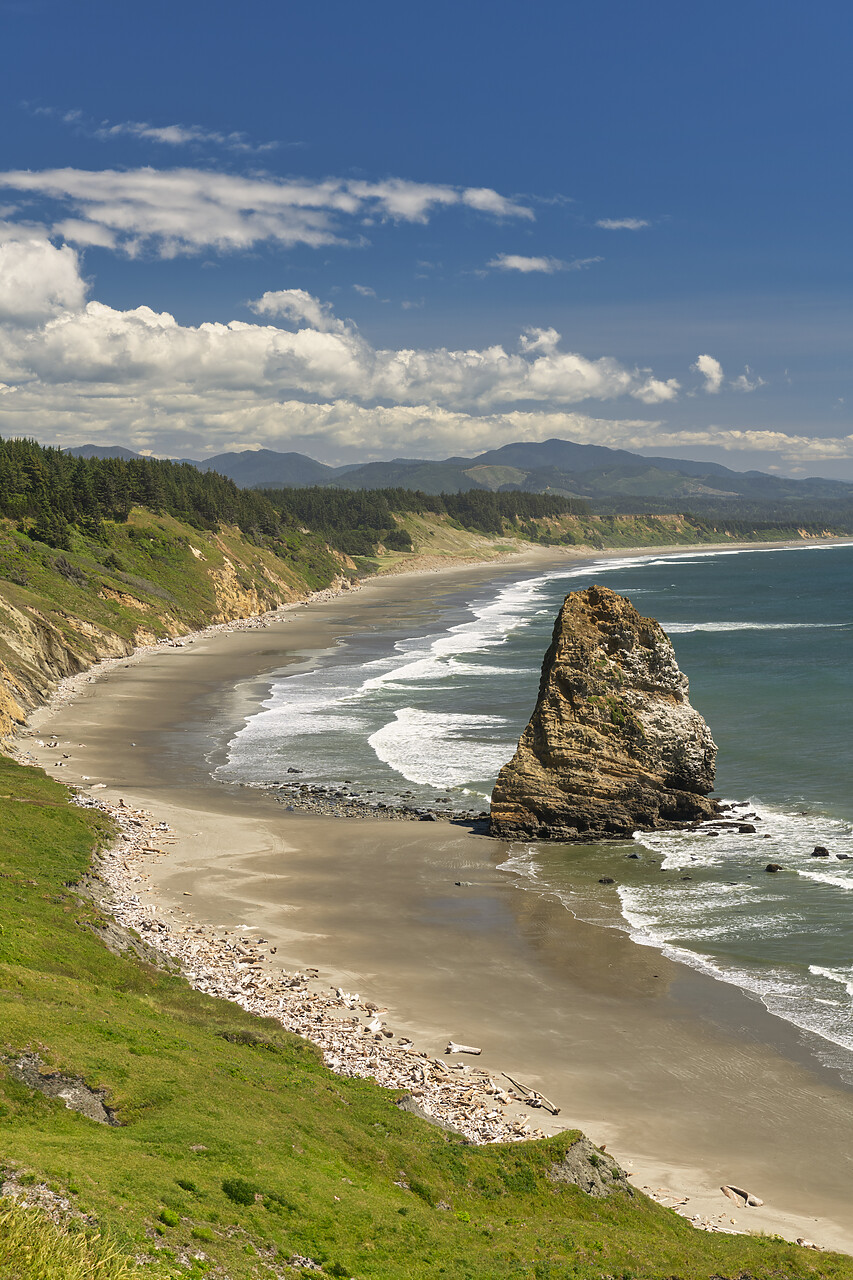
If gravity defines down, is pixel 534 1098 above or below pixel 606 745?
below

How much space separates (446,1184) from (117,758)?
3770cm

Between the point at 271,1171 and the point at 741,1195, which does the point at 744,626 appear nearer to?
the point at 741,1195

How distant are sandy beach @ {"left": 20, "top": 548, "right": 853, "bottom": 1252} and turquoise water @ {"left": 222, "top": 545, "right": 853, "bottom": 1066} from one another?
1.64 m

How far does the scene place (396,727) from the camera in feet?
184

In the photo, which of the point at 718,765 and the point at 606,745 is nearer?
the point at 606,745

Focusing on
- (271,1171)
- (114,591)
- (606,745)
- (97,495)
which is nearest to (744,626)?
(114,591)

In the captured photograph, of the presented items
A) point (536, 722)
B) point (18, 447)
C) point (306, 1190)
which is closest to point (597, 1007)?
point (306, 1190)

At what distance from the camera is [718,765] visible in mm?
46156

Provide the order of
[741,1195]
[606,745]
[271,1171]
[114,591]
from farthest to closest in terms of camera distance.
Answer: [114,591]
[606,745]
[741,1195]
[271,1171]

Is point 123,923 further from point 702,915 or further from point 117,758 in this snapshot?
point 117,758

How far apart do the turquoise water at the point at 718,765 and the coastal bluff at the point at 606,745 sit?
149 centimetres

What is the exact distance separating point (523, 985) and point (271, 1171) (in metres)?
12.9

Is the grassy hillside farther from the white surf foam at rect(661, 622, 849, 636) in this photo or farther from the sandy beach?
the white surf foam at rect(661, 622, 849, 636)

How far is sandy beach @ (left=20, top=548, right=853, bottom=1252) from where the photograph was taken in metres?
17.6
